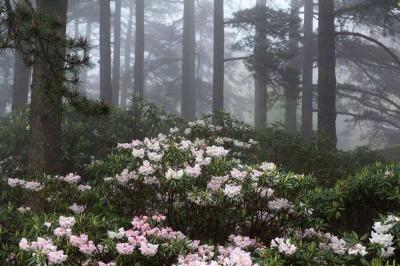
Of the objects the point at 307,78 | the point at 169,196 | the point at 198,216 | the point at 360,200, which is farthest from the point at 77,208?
the point at 307,78

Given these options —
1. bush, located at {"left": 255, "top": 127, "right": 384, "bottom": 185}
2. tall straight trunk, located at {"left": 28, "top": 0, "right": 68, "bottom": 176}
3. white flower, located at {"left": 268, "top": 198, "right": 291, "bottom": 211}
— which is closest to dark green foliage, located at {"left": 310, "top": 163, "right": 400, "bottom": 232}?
white flower, located at {"left": 268, "top": 198, "right": 291, "bottom": 211}

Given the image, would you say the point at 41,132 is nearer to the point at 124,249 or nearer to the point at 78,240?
the point at 78,240

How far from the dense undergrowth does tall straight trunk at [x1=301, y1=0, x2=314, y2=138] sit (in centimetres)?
1249

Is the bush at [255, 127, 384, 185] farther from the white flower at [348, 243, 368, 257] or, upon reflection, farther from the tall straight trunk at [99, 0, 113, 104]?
the tall straight trunk at [99, 0, 113, 104]

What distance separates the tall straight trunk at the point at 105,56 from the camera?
55.8 feet

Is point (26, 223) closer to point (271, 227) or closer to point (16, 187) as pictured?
point (16, 187)

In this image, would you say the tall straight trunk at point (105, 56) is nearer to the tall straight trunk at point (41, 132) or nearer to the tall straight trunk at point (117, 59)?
the tall straight trunk at point (117, 59)

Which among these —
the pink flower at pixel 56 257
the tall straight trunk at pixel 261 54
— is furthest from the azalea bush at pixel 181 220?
the tall straight trunk at pixel 261 54

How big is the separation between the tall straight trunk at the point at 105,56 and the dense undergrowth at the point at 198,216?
10.5m

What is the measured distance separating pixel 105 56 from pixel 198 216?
13820mm

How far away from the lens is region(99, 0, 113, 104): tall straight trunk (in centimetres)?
1702

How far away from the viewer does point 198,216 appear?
187 inches

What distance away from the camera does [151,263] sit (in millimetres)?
3713

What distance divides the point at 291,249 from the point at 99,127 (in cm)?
745
